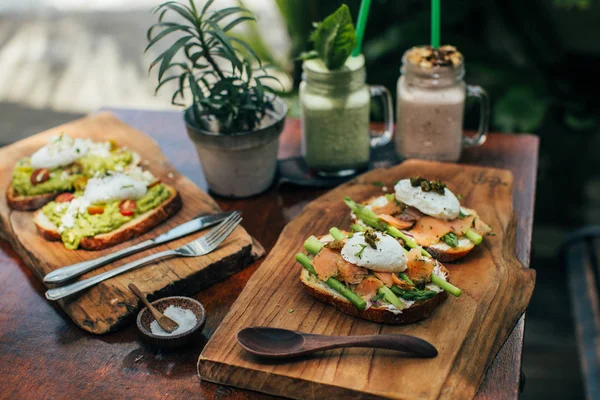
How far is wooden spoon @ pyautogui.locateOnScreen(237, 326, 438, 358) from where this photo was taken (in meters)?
1.65

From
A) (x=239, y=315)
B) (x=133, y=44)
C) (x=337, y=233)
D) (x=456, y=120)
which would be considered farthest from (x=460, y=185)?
(x=133, y=44)

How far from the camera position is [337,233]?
6.85ft

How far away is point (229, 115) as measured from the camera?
8.04 feet

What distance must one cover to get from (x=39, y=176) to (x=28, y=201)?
0.37 feet

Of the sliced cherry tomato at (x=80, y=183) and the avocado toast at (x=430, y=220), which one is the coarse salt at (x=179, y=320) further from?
Answer: the sliced cherry tomato at (x=80, y=183)

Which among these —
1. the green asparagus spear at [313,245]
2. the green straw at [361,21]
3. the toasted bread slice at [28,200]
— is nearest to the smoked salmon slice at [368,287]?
the green asparagus spear at [313,245]

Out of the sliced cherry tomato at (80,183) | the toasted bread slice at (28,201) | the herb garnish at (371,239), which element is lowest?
the toasted bread slice at (28,201)

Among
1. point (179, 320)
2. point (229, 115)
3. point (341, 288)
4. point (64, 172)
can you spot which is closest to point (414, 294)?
point (341, 288)

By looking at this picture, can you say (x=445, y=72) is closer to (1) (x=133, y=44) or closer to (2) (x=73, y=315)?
(2) (x=73, y=315)

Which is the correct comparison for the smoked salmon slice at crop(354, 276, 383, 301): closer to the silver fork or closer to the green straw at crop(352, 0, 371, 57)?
the silver fork

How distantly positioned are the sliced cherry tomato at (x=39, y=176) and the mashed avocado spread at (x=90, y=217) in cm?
14

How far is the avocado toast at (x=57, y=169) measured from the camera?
2.48m

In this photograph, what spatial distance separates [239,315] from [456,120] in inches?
52.1

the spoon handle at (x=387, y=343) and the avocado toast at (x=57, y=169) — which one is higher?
the avocado toast at (x=57, y=169)
